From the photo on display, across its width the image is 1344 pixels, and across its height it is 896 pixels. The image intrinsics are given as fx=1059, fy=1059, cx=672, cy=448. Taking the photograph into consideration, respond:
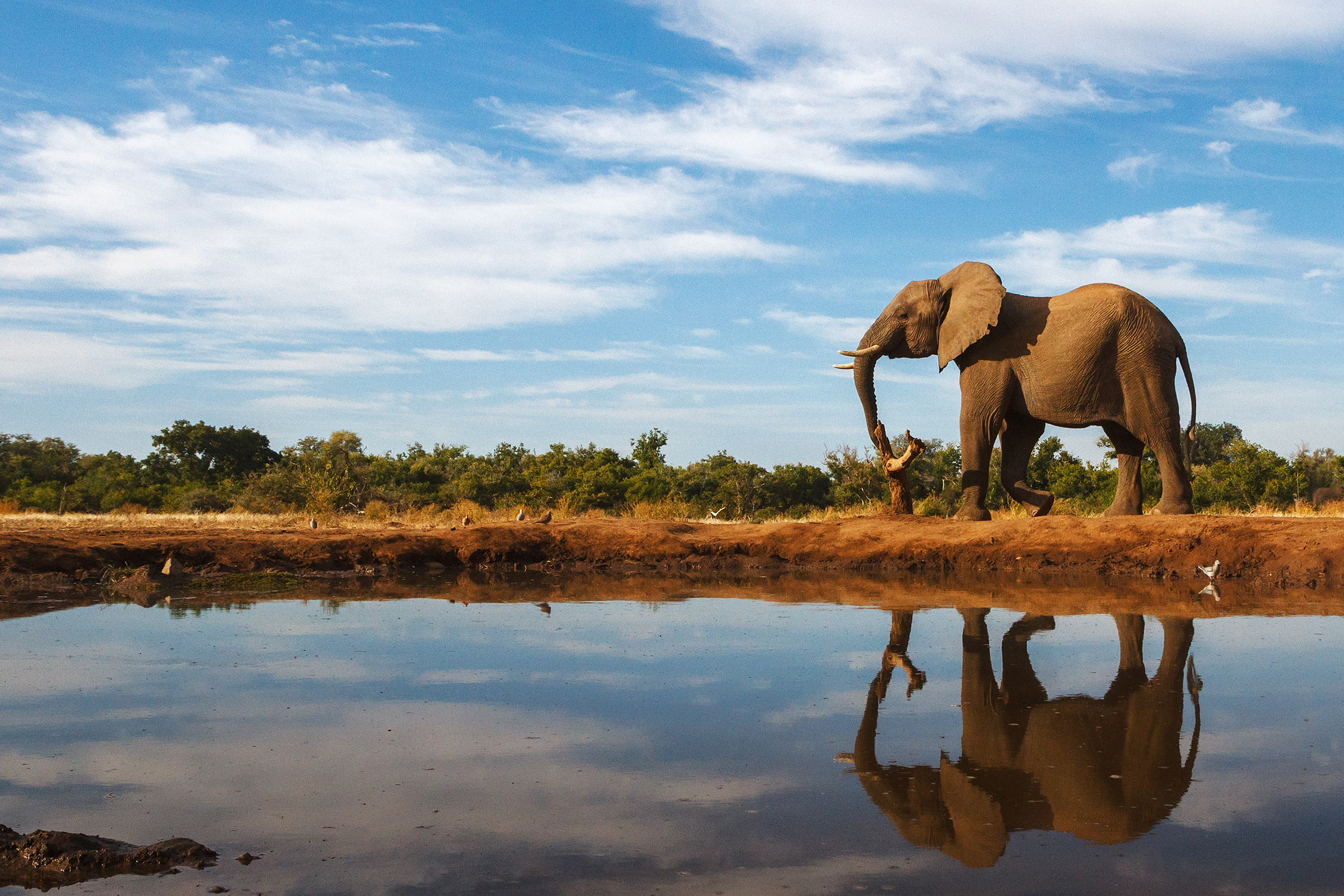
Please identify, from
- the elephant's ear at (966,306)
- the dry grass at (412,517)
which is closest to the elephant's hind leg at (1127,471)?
the dry grass at (412,517)

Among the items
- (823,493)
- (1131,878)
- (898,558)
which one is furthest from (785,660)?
(823,493)

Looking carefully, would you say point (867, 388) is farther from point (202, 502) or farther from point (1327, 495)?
point (202, 502)

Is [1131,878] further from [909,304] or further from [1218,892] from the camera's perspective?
[909,304]

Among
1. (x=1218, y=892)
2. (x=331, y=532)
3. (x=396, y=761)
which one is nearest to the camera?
(x=1218, y=892)

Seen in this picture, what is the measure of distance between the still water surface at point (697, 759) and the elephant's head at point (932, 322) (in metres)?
7.84

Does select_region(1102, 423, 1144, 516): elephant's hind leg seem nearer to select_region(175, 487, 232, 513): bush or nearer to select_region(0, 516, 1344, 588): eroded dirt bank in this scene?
select_region(0, 516, 1344, 588): eroded dirt bank

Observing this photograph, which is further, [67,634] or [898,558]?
[898,558]

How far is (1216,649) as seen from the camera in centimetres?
778

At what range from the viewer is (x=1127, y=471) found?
16203 mm

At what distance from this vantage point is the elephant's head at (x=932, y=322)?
51.4ft

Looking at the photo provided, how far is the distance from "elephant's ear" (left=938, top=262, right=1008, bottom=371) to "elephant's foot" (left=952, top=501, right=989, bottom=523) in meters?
2.19

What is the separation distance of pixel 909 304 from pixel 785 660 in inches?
410

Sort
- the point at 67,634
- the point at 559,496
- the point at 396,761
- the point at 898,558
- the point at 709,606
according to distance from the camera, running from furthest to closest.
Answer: the point at 559,496 → the point at 898,558 → the point at 709,606 → the point at 67,634 → the point at 396,761

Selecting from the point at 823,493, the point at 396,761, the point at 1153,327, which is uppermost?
the point at 1153,327
